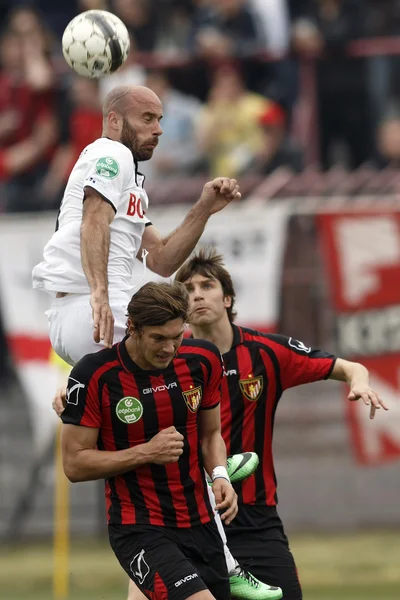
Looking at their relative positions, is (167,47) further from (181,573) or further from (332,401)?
(181,573)

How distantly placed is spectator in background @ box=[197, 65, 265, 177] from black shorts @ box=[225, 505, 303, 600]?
7.48 metres

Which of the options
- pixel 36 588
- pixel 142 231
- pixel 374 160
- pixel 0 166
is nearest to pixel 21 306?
pixel 0 166

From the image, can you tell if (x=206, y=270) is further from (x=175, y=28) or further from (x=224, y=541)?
A: (x=175, y=28)

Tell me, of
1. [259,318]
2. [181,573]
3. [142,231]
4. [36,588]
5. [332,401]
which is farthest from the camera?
[332,401]

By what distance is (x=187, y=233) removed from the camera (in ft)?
25.2

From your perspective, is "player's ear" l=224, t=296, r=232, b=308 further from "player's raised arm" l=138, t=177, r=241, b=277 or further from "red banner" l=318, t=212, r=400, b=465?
"red banner" l=318, t=212, r=400, b=465

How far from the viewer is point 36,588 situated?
13461mm

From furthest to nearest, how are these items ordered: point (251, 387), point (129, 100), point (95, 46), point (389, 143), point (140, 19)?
point (140, 19), point (389, 143), point (251, 387), point (95, 46), point (129, 100)

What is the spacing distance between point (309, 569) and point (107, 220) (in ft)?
24.4

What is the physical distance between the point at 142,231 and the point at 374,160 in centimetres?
837

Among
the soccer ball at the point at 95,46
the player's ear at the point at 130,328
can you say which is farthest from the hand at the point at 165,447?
the soccer ball at the point at 95,46

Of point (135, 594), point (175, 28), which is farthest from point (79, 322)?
point (175, 28)

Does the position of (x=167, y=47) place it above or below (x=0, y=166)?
above

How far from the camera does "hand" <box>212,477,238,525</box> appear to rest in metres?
6.97
